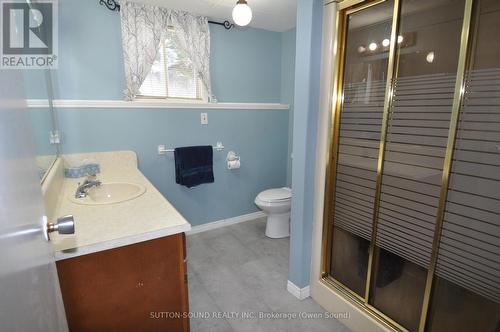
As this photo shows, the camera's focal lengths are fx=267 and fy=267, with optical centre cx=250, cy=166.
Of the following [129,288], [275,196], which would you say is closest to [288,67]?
[275,196]

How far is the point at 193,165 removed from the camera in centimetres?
269

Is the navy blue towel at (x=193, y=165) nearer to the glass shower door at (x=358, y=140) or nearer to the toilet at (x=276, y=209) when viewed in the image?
the toilet at (x=276, y=209)

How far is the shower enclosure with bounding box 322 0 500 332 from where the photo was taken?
1.09 metres

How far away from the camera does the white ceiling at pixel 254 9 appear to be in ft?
7.69

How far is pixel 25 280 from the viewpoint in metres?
0.53

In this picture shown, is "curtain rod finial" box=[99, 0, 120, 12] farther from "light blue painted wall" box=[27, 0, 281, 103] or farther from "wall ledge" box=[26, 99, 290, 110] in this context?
"wall ledge" box=[26, 99, 290, 110]

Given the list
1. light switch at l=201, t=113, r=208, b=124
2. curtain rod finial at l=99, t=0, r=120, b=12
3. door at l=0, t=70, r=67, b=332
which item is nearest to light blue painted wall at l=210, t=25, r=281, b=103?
light switch at l=201, t=113, r=208, b=124

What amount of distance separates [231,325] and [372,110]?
1579 mm

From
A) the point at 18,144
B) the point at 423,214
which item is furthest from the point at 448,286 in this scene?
the point at 18,144

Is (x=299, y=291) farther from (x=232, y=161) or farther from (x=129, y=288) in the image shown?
(x=232, y=161)

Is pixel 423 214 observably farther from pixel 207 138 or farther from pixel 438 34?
pixel 207 138

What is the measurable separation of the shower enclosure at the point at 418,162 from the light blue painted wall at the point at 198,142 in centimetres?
151

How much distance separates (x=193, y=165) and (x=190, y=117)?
1.60 ft

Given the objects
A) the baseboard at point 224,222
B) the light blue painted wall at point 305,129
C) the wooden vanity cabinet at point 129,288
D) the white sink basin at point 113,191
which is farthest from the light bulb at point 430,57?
the baseboard at point 224,222
